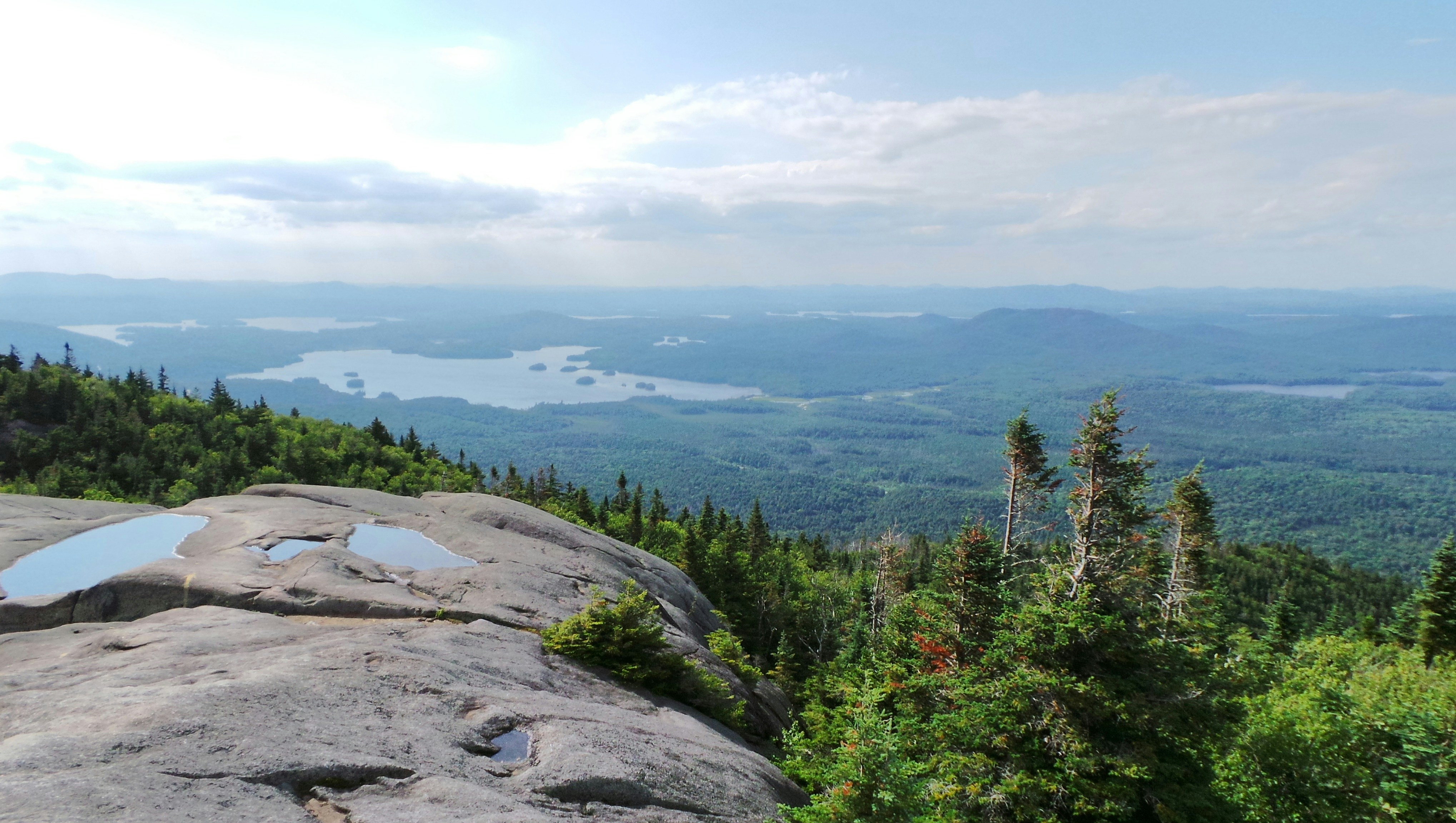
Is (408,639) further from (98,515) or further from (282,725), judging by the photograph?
(98,515)

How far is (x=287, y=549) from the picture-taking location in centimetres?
1784

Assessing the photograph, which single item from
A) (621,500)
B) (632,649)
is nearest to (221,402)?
(621,500)

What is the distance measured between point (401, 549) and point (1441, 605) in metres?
45.5

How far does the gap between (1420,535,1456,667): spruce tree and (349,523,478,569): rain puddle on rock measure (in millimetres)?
43001

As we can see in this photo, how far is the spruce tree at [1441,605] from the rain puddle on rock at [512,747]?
41018 mm

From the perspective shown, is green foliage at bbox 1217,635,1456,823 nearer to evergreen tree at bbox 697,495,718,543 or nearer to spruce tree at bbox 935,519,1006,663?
spruce tree at bbox 935,519,1006,663

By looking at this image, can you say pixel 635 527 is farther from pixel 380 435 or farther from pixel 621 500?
pixel 380 435

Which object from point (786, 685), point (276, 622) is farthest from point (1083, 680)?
point (786, 685)

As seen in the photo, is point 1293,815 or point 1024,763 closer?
point 1024,763

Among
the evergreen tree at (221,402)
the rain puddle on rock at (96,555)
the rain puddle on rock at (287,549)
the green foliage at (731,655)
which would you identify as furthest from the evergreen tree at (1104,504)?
the evergreen tree at (221,402)

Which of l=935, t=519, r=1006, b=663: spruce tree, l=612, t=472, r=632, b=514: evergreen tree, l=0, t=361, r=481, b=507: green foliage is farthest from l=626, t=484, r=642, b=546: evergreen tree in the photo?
l=935, t=519, r=1006, b=663: spruce tree

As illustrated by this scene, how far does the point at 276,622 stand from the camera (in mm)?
13906

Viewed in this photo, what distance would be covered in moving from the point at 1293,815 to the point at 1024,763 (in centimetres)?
871

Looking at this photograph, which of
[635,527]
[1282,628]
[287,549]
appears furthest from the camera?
[635,527]
